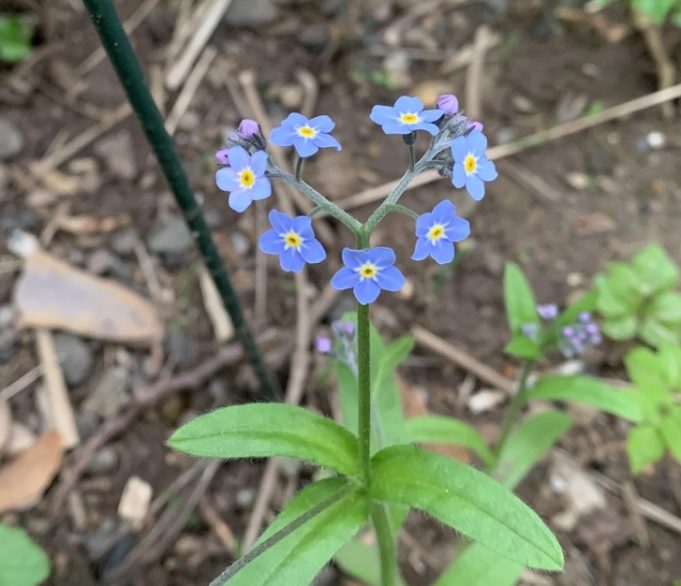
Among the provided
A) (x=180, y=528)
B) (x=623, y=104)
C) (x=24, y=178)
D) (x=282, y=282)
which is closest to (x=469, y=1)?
(x=623, y=104)

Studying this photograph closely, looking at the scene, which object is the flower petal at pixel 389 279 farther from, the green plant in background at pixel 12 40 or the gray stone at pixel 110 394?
the green plant in background at pixel 12 40

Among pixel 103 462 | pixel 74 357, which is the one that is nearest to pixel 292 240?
pixel 103 462

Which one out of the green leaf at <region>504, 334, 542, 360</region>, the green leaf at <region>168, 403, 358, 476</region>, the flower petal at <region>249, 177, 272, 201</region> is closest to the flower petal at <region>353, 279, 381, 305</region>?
the flower petal at <region>249, 177, 272, 201</region>

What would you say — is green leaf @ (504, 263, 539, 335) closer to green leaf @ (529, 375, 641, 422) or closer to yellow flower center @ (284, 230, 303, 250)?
green leaf @ (529, 375, 641, 422)

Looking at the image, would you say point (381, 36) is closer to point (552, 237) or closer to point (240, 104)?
point (240, 104)

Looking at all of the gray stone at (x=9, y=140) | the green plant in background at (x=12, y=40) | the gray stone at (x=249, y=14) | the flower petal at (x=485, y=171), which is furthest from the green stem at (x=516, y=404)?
the green plant in background at (x=12, y=40)

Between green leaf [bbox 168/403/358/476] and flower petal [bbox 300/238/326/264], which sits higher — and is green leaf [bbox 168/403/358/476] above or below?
below

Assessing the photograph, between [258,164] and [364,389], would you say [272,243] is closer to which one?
[258,164]
